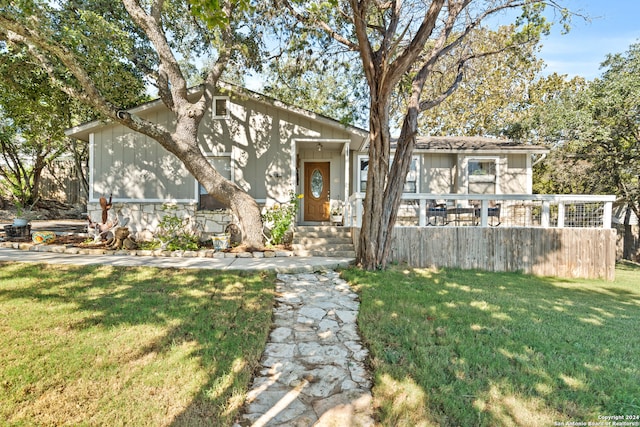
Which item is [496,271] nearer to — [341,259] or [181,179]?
[341,259]

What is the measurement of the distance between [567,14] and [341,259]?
6948 millimetres

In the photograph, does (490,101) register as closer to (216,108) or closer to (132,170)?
(216,108)

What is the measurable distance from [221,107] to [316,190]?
3934 mm

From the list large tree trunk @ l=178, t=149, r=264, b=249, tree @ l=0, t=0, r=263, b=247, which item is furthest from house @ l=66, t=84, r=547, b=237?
large tree trunk @ l=178, t=149, r=264, b=249

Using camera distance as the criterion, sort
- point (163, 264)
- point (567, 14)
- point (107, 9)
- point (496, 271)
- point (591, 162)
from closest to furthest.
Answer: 1. point (163, 264)
2. point (567, 14)
3. point (496, 271)
4. point (107, 9)
5. point (591, 162)

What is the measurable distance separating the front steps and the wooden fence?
48.2 inches

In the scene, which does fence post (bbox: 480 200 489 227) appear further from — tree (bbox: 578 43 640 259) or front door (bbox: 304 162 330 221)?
tree (bbox: 578 43 640 259)

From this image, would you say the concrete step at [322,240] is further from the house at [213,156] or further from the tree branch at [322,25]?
the tree branch at [322,25]

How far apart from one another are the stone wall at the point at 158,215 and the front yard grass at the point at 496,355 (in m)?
5.39

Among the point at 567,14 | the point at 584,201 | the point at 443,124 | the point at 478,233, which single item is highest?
the point at 443,124

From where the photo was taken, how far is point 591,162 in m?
14.2

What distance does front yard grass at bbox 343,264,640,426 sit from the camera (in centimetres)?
216

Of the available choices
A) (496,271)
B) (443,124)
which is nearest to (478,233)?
(496,271)

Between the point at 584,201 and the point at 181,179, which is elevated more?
the point at 181,179
